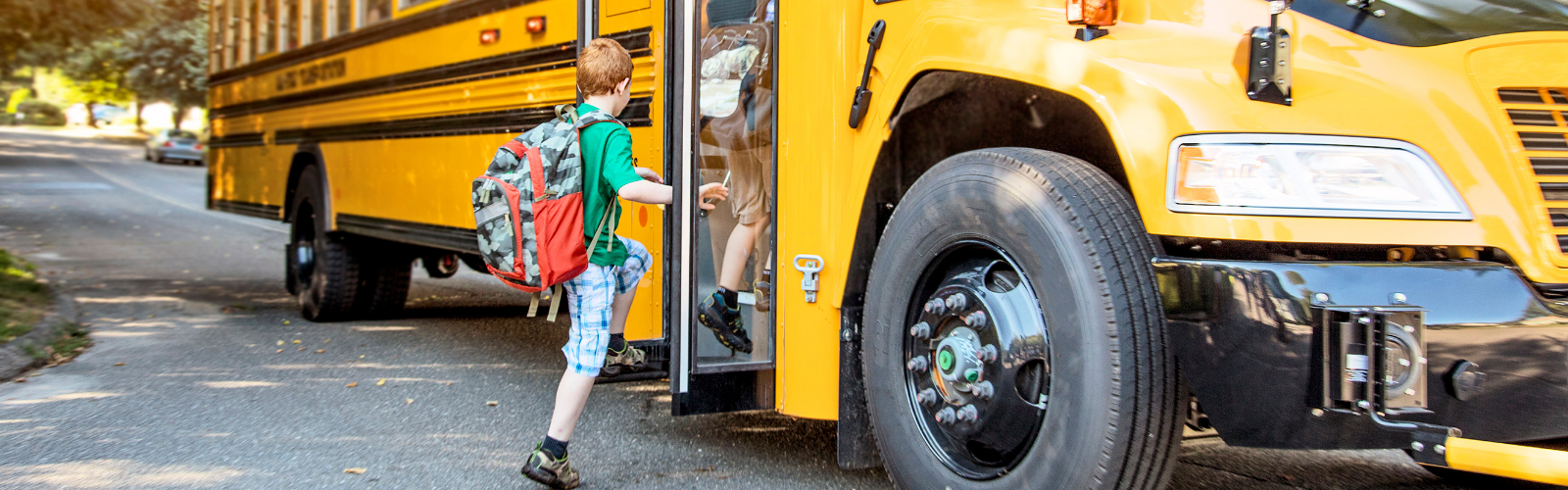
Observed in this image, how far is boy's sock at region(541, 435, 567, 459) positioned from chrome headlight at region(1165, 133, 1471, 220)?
201cm

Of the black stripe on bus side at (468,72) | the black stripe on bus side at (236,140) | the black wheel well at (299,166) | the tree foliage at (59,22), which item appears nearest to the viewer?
the black stripe on bus side at (468,72)

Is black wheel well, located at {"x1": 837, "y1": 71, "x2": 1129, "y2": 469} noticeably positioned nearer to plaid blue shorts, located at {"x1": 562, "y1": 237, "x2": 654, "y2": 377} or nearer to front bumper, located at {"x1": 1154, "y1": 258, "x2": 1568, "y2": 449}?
plaid blue shorts, located at {"x1": 562, "y1": 237, "x2": 654, "y2": 377}

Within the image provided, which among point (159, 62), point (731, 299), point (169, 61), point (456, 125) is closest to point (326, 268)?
point (456, 125)

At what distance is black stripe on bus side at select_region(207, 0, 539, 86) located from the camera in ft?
18.8

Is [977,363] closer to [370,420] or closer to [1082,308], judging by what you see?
[1082,308]

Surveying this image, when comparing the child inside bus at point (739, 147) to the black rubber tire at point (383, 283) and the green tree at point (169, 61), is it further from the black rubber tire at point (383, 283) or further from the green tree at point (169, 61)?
the green tree at point (169, 61)

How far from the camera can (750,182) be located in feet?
12.2

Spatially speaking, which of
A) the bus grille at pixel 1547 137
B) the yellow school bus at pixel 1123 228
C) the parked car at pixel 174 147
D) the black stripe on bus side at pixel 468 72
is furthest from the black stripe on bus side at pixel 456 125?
the parked car at pixel 174 147

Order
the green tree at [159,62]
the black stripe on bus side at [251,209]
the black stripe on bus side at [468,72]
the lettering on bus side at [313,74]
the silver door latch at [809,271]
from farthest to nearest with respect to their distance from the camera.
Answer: the green tree at [159,62], the black stripe on bus side at [251,209], the lettering on bus side at [313,74], the black stripe on bus side at [468,72], the silver door latch at [809,271]

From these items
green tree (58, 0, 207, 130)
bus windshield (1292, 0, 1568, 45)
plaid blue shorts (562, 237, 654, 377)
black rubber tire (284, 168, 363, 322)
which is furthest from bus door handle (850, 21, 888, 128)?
green tree (58, 0, 207, 130)

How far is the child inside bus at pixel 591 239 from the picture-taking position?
11.6ft

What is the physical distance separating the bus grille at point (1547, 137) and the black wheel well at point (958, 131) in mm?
941

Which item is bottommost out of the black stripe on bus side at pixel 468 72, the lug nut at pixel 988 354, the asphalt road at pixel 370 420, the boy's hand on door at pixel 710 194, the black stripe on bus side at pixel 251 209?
the asphalt road at pixel 370 420

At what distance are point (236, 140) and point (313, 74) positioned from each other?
1931 millimetres
